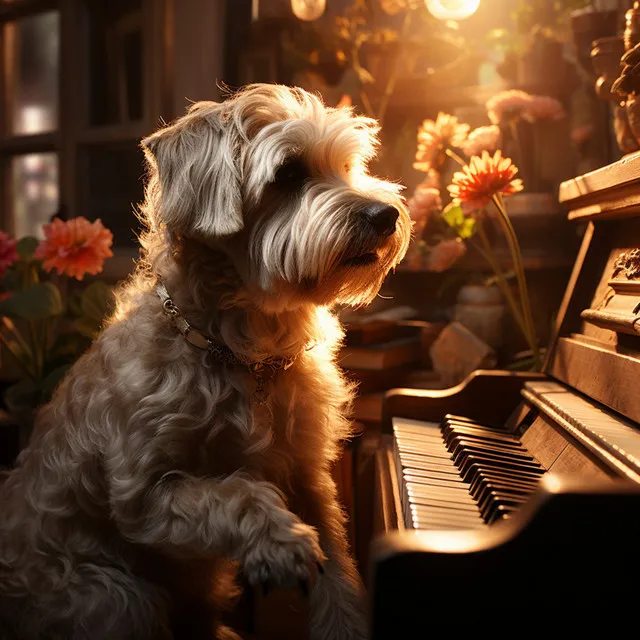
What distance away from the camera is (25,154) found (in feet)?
11.5

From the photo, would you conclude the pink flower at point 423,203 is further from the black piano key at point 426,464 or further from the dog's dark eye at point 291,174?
the black piano key at point 426,464

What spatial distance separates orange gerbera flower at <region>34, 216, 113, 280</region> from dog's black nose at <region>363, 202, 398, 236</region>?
1.20 m

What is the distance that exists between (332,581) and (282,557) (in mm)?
327

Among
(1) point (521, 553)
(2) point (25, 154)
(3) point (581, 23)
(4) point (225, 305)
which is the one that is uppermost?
(3) point (581, 23)

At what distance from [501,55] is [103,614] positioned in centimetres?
244

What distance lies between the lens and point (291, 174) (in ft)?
4.68

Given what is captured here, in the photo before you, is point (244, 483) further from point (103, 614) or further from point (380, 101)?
point (380, 101)

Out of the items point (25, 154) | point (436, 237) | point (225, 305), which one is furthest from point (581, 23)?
point (25, 154)

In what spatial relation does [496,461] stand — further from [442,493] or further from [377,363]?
[377,363]

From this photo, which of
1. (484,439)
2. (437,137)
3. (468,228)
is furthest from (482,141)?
(484,439)

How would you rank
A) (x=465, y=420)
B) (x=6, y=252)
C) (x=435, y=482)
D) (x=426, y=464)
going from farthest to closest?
(x=6, y=252) → (x=465, y=420) → (x=426, y=464) → (x=435, y=482)

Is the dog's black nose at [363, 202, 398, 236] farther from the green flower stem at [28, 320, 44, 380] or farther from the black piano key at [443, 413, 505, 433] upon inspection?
the green flower stem at [28, 320, 44, 380]

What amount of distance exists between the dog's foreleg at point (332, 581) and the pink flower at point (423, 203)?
3.44ft

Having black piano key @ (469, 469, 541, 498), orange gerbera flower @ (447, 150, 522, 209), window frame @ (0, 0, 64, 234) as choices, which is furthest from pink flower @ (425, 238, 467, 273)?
window frame @ (0, 0, 64, 234)
